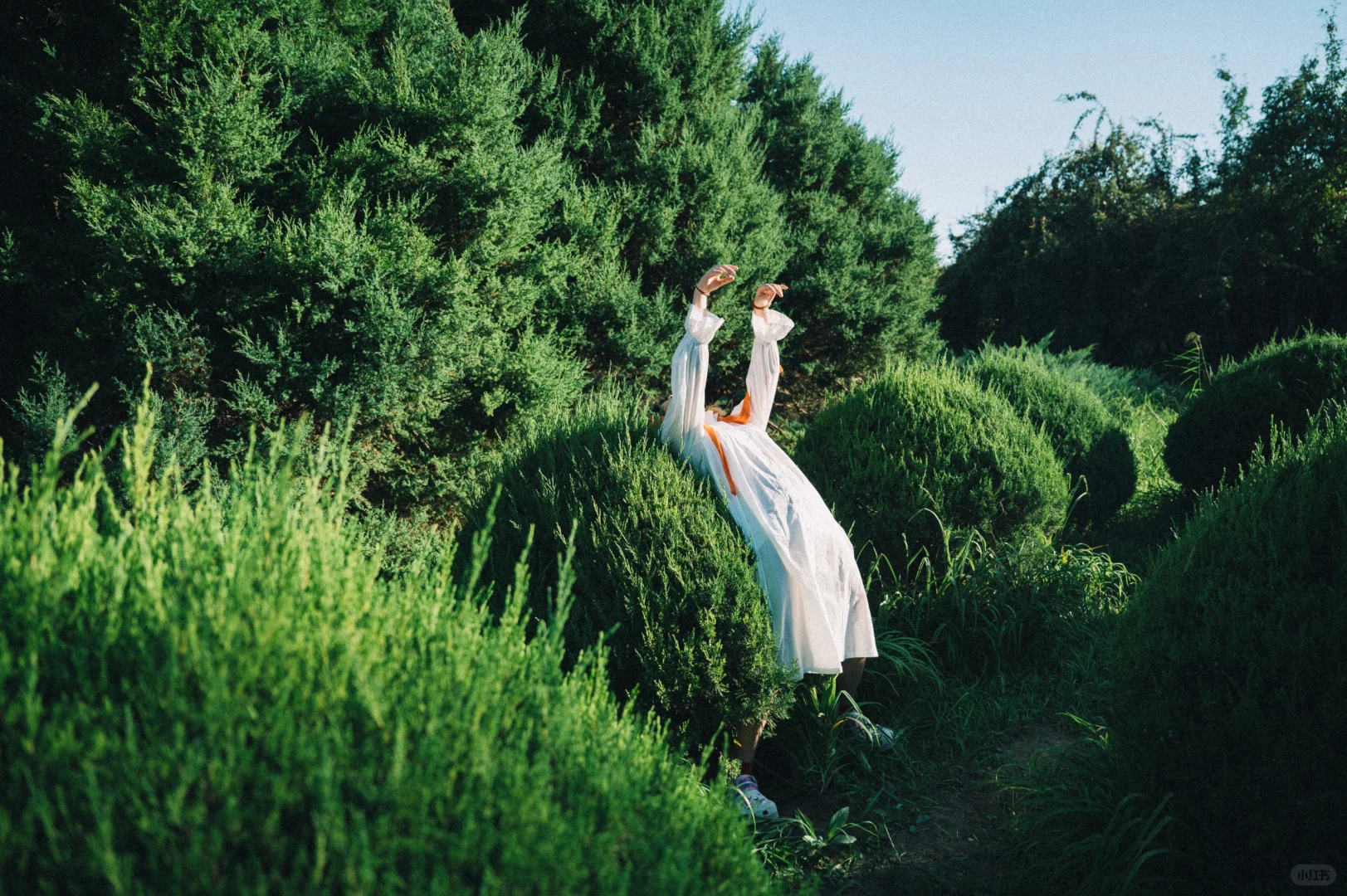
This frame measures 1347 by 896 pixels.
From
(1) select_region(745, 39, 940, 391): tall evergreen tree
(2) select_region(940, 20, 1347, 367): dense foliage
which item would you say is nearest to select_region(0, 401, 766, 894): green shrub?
(1) select_region(745, 39, 940, 391): tall evergreen tree

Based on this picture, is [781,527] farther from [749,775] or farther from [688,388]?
[749,775]

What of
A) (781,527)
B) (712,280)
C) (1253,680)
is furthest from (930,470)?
(1253,680)

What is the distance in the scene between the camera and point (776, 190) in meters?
11.9

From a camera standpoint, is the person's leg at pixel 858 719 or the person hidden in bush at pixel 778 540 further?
the person's leg at pixel 858 719

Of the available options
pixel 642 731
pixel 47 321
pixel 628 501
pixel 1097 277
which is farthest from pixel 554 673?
pixel 1097 277

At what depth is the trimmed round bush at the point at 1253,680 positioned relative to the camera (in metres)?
2.42

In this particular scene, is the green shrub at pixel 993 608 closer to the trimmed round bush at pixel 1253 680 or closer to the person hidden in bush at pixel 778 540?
the person hidden in bush at pixel 778 540

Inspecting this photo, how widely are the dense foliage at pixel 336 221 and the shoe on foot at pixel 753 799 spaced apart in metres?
2.52

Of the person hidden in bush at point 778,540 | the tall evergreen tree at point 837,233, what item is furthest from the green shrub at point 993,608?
the tall evergreen tree at point 837,233

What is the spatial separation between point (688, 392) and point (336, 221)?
9.43 feet

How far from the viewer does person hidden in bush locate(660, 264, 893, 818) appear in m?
3.55

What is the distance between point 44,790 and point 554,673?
998mm

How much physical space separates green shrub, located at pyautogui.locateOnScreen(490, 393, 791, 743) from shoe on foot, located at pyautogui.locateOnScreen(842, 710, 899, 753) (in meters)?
0.75

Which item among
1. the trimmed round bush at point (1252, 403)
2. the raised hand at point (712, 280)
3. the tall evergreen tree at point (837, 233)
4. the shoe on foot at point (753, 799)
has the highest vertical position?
the tall evergreen tree at point (837, 233)
